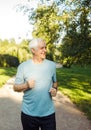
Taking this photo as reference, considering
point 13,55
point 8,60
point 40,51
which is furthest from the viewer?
point 13,55

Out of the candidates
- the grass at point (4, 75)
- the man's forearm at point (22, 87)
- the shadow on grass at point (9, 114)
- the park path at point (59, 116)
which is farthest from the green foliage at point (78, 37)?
the man's forearm at point (22, 87)

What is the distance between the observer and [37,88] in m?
4.76

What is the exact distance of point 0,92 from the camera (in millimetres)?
15430

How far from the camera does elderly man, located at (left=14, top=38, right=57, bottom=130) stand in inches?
188

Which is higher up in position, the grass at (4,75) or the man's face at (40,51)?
the man's face at (40,51)

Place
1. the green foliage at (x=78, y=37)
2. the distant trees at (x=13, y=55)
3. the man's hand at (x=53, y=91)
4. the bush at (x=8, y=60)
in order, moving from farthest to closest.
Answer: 1. the distant trees at (x=13, y=55)
2. the bush at (x=8, y=60)
3. the green foliage at (x=78, y=37)
4. the man's hand at (x=53, y=91)

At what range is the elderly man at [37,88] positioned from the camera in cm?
477

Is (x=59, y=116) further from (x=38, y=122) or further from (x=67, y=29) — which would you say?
(x=67, y=29)

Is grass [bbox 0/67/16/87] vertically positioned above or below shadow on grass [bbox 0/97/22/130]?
below

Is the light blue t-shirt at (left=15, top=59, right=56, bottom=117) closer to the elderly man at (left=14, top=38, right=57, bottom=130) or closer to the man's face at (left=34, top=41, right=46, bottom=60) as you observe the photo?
the elderly man at (left=14, top=38, right=57, bottom=130)

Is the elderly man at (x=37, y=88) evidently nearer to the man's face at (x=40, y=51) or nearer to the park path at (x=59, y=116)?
the man's face at (x=40, y=51)

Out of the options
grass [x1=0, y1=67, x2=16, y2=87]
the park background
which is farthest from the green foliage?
grass [x1=0, y1=67, x2=16, y2=87]

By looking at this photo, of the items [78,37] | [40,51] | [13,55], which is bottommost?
[13,55]

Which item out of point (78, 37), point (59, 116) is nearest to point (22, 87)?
point (59, 116)
